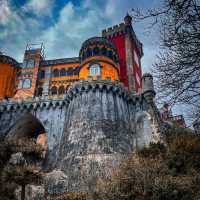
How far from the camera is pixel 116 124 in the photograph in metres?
24.0

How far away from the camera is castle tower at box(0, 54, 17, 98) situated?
3859 centimetres

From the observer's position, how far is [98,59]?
31.9 meters

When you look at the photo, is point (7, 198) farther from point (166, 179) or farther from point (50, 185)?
point (166, 179)

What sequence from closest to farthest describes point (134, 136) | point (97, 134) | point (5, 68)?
point (97, 134) < point (134, 136) < point (5, 68)

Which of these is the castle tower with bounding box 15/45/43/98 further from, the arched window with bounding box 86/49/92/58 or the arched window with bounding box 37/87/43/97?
the arched window with bounding box 86/49/92/58

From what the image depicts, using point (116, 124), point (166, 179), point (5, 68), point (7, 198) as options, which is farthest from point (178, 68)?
point (5, 68)

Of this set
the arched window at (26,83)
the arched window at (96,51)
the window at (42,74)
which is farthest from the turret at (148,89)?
the window at (42,74)

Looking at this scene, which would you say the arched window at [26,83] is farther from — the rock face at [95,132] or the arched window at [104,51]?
the rock face at [95,132]

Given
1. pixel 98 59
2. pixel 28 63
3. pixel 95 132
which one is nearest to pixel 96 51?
pixel 98 59

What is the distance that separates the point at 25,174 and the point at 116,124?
965cm

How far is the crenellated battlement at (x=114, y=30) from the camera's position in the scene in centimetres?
Result: 4188

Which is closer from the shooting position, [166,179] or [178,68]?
[178,68]

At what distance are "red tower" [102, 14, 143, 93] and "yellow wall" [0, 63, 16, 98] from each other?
15548 millimetres

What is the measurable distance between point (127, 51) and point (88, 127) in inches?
753
